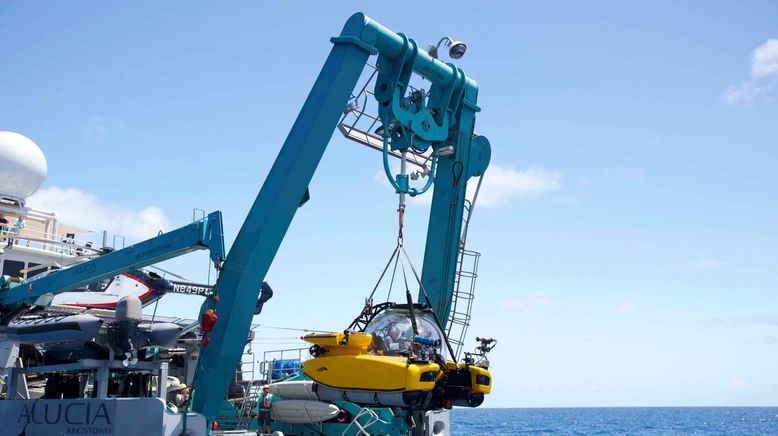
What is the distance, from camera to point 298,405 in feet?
48.9

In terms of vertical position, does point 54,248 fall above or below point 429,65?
below

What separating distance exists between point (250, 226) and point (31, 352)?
716 centimetres

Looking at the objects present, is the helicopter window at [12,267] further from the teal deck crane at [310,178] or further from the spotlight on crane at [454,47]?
the spotlight on crane at [454,47]

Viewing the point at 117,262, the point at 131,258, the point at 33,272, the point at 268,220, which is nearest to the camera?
the point at 268,220

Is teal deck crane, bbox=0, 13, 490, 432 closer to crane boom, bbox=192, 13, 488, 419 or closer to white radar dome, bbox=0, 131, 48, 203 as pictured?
crane boom, bbox=192, 13, 488, 419

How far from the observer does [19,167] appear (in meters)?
23.6

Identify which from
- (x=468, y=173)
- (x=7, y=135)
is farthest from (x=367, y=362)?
(x=7, y=135)

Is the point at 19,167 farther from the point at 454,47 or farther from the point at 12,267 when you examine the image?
the point at 454,47

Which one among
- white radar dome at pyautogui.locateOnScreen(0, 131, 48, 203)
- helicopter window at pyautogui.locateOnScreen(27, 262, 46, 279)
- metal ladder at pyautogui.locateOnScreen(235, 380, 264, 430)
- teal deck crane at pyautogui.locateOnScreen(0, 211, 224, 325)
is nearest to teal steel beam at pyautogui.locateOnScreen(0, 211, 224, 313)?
teal deck crane at pyautogui.locateOnScreen(0, 211, 224, 325)

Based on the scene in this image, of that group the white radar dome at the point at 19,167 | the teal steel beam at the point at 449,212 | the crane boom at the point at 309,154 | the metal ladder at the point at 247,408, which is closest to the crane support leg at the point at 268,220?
the crane boom at the point at 309,154

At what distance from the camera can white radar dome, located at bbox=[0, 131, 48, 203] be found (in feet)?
76.9

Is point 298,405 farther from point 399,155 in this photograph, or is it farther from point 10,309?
point 10,309

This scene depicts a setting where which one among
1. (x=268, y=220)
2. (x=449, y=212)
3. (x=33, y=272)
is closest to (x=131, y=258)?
(x=268, y=220)

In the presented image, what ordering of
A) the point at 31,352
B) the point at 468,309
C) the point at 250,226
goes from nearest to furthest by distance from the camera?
the point at 250,226 → the point at 468,309 → the point at 31,352
